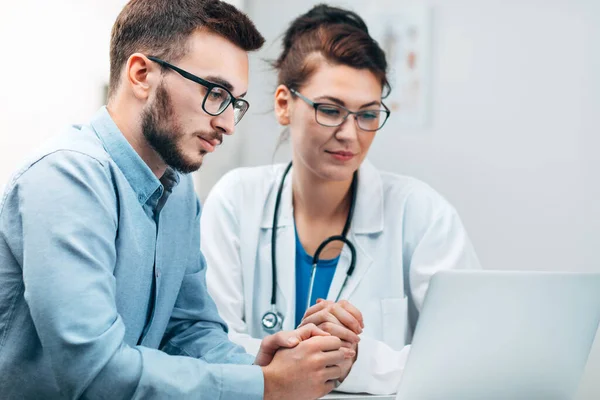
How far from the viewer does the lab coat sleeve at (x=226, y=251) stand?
1.74m

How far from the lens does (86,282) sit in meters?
0.96

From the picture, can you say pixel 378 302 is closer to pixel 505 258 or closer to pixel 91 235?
pixel 505 258

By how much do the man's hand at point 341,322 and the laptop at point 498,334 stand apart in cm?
23

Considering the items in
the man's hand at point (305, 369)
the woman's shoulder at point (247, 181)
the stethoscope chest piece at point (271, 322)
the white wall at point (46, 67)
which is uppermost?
the white wall at point (46, 67)

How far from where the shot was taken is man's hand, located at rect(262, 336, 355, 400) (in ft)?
3.58

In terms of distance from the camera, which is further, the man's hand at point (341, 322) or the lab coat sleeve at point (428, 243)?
the lab coat sleeve at point (428, 243)

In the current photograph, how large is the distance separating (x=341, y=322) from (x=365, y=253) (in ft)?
1.66

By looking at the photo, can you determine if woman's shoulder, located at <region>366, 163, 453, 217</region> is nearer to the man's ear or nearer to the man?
the man

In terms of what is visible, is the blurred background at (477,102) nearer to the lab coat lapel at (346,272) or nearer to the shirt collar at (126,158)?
the lab coat lapel at (346,272)

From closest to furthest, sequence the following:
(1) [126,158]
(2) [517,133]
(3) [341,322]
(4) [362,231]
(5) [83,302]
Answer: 1. (5) [83,302]
2. (1) [126,158]
3. (3) [341,322]
4. (4) [362,231]
5. (2) [517,133]

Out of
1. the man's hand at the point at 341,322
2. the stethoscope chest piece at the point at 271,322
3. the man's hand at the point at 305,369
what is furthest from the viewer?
the stethoscope chest piece at the point at 271,322

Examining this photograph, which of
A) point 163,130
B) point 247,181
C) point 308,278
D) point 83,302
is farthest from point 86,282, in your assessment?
point 247,181

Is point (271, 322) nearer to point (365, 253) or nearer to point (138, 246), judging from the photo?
point (365, 253)

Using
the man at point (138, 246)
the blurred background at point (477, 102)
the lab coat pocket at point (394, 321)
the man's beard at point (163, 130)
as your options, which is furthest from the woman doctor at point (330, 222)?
the man's beard at point (163, 130)
